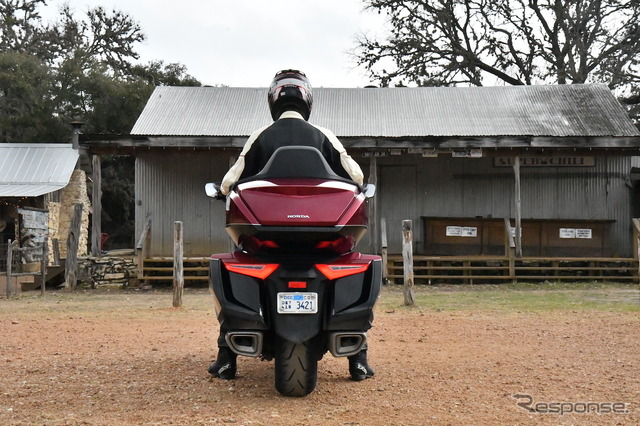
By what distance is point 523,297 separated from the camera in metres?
13.4

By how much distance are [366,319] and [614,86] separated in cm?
3070

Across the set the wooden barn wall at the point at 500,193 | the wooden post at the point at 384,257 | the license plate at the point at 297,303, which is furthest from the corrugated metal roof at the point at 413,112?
the license plate at the point at 297,303

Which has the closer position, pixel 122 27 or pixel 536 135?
pixel 536 135

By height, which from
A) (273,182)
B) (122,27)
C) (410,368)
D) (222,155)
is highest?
(122,27)

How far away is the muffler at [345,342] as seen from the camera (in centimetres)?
457

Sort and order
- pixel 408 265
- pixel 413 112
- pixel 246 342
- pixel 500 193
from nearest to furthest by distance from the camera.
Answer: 1. pixel 246 342
2. pixel 408 265
3. pixel 500 193
4. pixel 413 112

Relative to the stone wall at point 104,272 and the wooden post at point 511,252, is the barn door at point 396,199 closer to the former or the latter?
the wooden post at point 511,252

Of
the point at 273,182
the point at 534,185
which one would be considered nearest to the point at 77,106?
the point at 534,185

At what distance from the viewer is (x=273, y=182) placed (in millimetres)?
4637

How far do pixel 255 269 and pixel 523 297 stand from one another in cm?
971

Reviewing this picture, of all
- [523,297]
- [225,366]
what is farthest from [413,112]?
[225,366]

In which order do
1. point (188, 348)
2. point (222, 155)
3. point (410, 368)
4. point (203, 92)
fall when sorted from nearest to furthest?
1. point (410, 368)
2. point (188, 348)
3. point (222, 155)
4. point (203, 92)

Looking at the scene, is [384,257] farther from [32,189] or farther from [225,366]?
[225,366]

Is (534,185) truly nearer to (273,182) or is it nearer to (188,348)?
(188,348)
